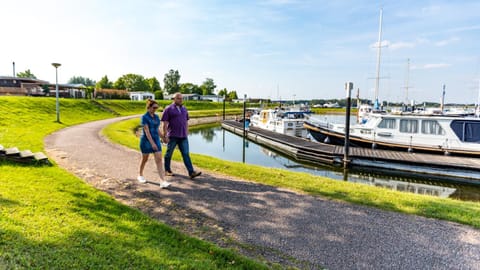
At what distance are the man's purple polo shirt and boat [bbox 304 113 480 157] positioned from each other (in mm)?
14314

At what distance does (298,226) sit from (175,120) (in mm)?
3711

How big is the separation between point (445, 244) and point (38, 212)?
587cm

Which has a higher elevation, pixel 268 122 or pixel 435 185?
pixel 268 122

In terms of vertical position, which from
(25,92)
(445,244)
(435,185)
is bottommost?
(435,185)

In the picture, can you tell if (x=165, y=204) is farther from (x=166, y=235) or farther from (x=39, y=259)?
(x=39, y=259)

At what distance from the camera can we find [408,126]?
16297mm

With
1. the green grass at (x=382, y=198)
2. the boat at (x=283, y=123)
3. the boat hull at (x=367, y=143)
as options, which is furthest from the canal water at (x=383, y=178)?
the boat at (x=283, y=123)

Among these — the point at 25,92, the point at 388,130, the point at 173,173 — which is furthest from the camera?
the point at 25,92

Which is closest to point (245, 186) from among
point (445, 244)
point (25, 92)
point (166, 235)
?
point (166, 235)

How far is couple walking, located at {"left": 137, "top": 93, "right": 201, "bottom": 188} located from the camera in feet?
19.3

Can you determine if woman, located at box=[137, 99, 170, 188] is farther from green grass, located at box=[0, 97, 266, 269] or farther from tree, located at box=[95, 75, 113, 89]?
tree, located at box=[95, 75, 113, 89]

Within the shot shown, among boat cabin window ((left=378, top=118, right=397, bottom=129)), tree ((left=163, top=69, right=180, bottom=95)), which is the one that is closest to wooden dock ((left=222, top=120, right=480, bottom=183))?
boat cabin window ((left=378, top=118, right=397, bottom=129))

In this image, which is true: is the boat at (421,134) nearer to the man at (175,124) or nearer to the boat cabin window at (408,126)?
the boat cabin window at (408,126)

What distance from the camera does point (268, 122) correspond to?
29.1 metres
